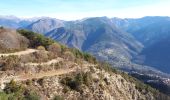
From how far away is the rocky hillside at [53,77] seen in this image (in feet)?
259

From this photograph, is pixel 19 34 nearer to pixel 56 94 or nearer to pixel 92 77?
pixel 92 77

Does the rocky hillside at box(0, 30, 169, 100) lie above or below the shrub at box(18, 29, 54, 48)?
below

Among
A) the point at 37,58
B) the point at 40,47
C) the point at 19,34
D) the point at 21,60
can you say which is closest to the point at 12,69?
the point at 21,60

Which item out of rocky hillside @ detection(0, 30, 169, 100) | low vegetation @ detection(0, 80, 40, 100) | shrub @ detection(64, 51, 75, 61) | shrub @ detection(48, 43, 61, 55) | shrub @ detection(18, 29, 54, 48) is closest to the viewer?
low vegetation @ detection(0, 80, 40, 100)

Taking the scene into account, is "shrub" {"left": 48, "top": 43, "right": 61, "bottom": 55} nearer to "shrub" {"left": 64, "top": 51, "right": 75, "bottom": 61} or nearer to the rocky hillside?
the rocky hillside

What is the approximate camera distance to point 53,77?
89.6 m

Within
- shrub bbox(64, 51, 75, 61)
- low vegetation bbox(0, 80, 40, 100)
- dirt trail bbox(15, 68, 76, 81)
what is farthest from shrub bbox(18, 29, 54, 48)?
low vegetation bbox(0, 80, 40, 100)

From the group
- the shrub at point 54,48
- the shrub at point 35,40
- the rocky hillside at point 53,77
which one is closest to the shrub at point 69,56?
the rocky hillside at point 53,77

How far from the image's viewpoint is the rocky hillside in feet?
259

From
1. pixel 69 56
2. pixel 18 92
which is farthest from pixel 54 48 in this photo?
pixel 18 92

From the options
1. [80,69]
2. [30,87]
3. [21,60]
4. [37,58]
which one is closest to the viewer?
[30,87]

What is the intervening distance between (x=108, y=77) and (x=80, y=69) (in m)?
13.1

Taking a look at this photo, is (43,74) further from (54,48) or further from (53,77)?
(54,48)

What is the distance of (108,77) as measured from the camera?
4446 inches
